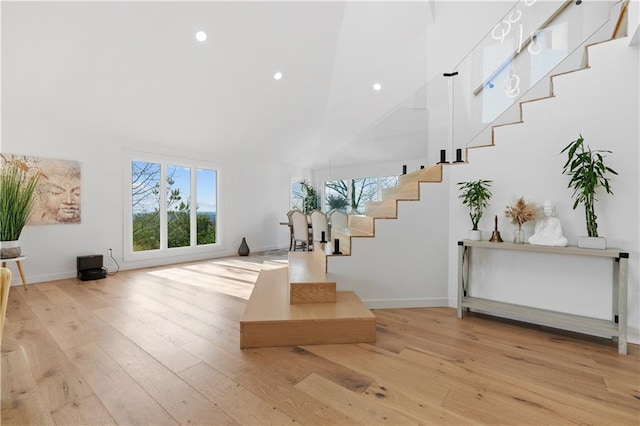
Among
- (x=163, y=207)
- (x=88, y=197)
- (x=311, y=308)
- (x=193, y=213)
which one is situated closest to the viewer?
(x=311, y=308)

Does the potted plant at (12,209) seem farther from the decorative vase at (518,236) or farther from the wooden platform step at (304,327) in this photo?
the decorative vase at (518,236)

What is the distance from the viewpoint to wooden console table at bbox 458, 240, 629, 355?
1.87 m

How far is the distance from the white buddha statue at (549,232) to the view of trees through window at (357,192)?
1.66m

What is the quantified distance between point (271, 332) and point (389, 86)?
437 centimetres

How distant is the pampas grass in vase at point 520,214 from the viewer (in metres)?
2.27

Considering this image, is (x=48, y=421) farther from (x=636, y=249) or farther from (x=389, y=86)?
(x=389, y=86)

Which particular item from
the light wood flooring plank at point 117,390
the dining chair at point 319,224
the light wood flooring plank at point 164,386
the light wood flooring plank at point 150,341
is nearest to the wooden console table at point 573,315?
the light wood flooring plank at point 164,386

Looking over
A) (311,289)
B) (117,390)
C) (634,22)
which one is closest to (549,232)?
(634,22)

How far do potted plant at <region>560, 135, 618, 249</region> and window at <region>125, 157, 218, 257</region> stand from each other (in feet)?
18.6

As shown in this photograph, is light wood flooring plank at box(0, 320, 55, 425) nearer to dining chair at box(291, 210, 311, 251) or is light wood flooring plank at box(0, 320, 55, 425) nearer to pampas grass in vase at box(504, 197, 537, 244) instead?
pampas grass in vase at box(504, 197, 537, 244)

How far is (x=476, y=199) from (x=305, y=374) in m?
2.06

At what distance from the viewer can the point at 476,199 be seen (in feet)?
8.27

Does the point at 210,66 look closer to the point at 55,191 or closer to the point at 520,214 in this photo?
the point at 55,191

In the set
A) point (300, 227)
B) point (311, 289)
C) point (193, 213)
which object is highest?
point (193, 213)
